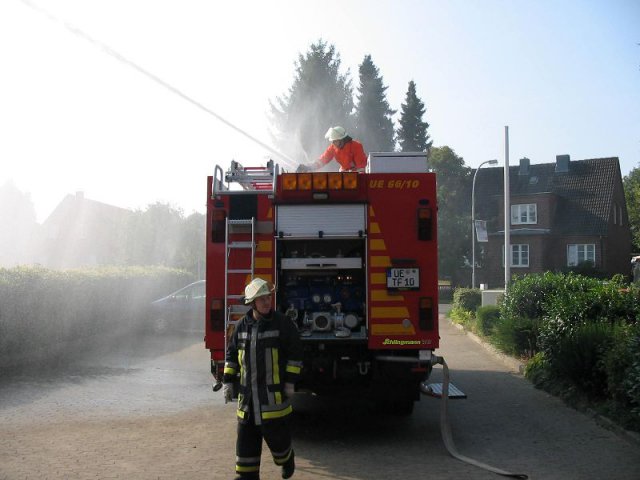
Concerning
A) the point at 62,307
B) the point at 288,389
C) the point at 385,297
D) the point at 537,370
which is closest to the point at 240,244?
the point at 385,297

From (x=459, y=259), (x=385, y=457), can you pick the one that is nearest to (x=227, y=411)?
(x=385, y=457)

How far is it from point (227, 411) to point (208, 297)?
2.21m

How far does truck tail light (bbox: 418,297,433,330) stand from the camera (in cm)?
681

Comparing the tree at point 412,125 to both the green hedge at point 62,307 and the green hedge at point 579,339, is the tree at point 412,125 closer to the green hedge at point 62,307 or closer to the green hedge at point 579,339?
the green hedge at point 62,307

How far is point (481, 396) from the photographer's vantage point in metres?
9.60

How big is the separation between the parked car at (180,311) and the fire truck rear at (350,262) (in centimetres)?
1176

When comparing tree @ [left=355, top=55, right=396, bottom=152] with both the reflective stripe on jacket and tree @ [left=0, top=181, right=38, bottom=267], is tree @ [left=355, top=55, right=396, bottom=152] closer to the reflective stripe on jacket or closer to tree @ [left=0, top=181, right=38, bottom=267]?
tree @ [left=0, top=181, right=38, bottom=267]

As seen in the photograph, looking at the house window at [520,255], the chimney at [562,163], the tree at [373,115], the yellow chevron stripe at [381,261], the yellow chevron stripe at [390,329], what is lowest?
the yellow chevron stripe at [390,329]

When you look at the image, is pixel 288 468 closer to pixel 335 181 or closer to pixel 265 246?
pixel 265 246

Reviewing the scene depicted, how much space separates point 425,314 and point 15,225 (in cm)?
5820

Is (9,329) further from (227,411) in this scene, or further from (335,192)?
(335,192)

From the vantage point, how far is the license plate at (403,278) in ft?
22.5

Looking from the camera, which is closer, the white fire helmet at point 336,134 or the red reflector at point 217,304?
the red reflector at point 217,304

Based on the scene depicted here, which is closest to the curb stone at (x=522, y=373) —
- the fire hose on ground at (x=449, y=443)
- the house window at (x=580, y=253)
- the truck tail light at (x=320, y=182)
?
the fire hose on ground at (x=449, y=443)
